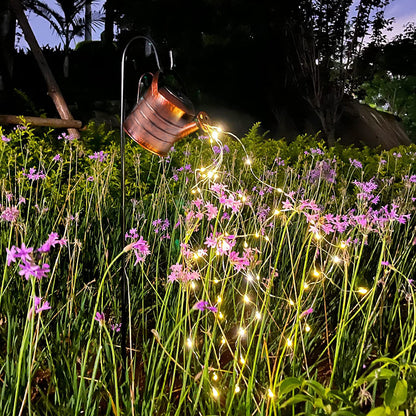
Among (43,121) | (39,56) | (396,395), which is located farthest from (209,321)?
(39,56)

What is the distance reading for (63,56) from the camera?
14.4 metres

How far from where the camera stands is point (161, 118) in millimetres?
1635

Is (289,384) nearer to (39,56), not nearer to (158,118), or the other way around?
(158,118)

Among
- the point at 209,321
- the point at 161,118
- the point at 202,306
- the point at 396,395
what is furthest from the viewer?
the point at 209,321

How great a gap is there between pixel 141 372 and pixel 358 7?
41.7ft

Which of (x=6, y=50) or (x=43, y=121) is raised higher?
(x=6, y=50)

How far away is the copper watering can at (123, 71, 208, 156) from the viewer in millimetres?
1588

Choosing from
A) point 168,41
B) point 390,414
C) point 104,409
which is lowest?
point 104,409

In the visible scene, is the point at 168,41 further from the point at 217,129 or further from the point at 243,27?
the point at 217,129

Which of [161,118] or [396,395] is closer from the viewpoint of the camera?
[396,395]

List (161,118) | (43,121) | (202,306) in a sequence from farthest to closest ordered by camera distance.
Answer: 1. (43,121)
2. (161,118)
3. (202,306)

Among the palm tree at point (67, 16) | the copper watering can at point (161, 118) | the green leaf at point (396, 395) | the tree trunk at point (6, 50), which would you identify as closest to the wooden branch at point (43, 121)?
the tree trunk at point (6, 50)

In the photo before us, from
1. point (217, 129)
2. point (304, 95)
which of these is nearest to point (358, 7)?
point (304, 95)

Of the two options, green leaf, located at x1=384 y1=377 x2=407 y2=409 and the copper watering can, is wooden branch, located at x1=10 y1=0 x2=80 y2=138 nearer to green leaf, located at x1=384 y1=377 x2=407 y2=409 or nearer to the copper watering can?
the copper watering can
